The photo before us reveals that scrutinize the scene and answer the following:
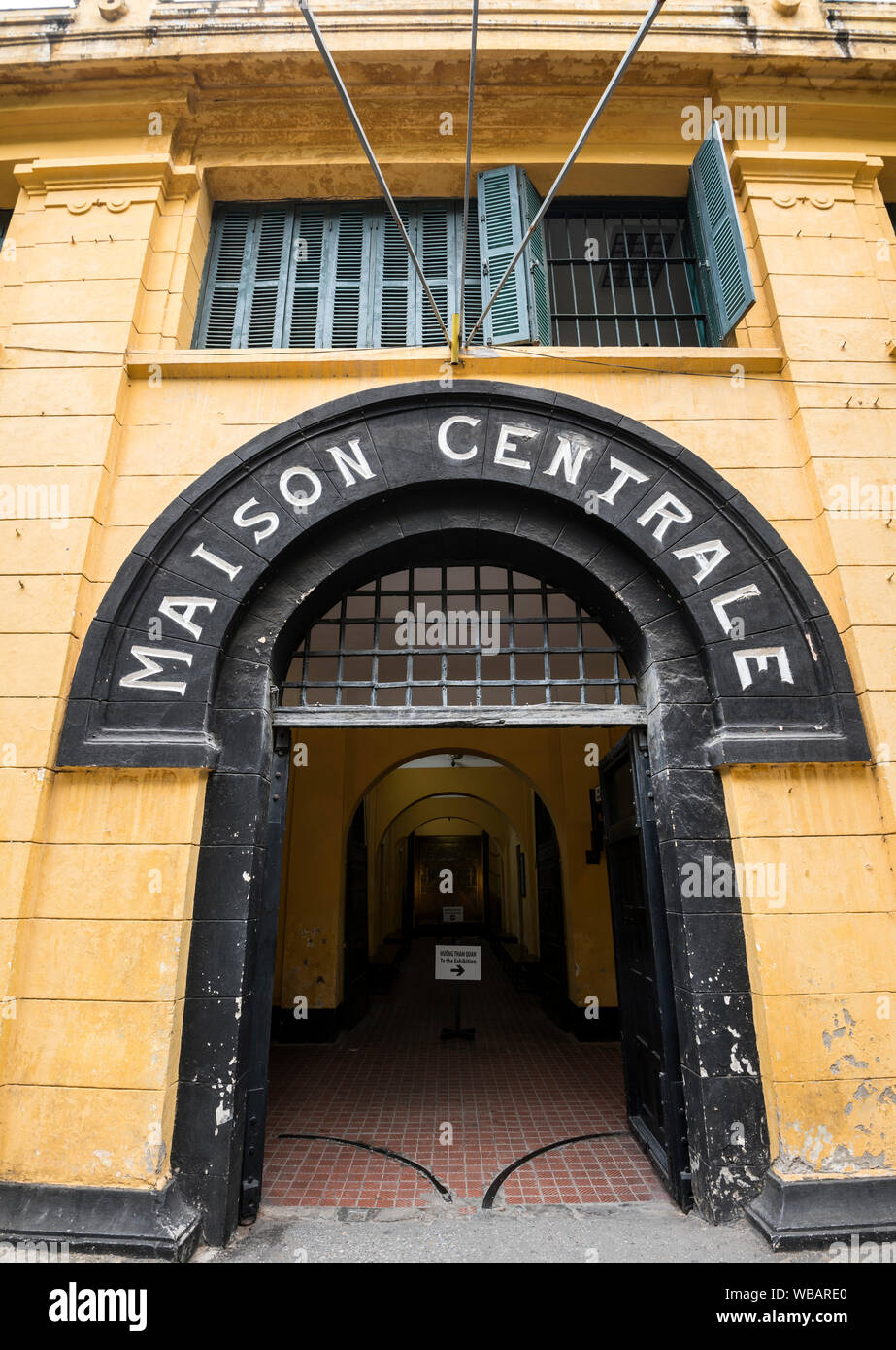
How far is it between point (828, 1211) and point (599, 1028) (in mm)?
A: 5212

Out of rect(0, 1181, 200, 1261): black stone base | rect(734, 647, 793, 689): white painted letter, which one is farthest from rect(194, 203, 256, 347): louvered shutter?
rect(0, 1181, 200, 1261): black stone base

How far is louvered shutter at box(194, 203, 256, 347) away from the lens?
601 centimetres

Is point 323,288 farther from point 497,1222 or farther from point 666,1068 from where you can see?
point 497,1222

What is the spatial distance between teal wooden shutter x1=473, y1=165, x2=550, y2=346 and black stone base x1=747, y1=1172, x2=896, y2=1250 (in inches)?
236

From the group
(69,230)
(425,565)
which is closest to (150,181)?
(69,230)

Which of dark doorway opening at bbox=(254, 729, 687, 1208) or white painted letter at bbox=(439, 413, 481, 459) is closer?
dark doorway opening at bbox=(254, 729, 687, 1208)

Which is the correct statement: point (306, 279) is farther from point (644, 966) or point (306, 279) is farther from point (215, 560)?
point (644, 966)

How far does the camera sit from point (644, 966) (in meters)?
5.07

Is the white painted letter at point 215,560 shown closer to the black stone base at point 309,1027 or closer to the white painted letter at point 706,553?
the white painted letter at point 706,553

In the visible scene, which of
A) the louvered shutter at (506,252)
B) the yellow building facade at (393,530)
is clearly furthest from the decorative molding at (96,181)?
the louvered shutter at (506,252)

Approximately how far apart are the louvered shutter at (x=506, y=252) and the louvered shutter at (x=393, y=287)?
2.24 ft

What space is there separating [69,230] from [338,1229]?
24.9ft

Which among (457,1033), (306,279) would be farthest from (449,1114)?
(306,279)

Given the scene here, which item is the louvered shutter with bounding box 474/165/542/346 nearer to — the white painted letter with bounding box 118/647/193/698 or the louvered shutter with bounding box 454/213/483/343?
the louvered shutter with bounding box 454/213/483/343
